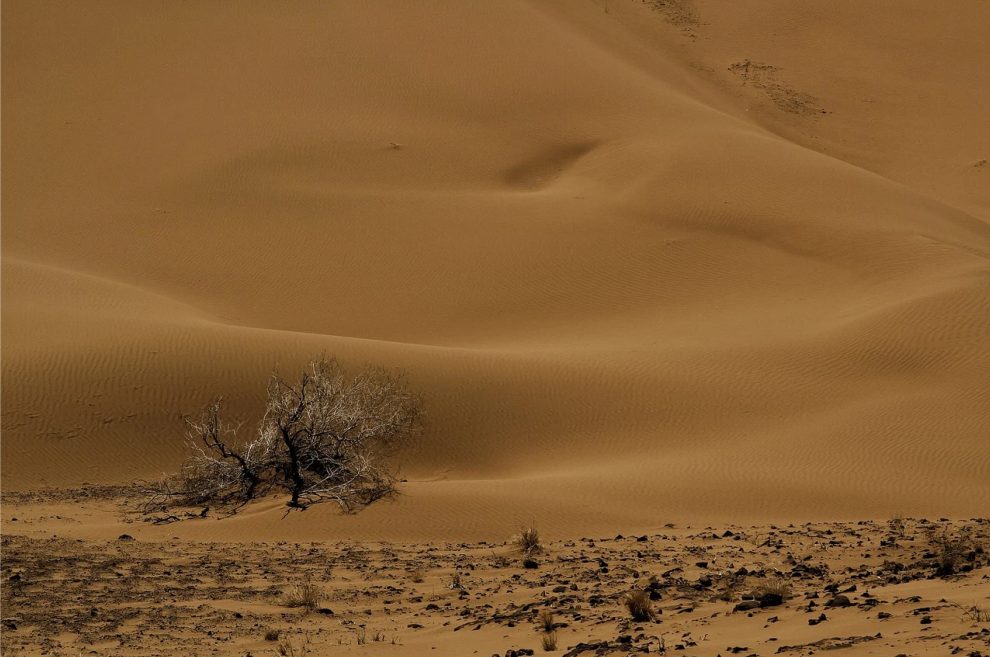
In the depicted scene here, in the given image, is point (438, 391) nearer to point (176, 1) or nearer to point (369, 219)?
point (369, 219)

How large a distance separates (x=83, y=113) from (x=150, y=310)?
14.2 metres

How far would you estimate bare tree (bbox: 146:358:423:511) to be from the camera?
552 inches

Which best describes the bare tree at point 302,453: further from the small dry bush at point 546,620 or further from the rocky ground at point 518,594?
the small dry bush at point 546,620

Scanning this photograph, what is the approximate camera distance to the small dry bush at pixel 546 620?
7.86m

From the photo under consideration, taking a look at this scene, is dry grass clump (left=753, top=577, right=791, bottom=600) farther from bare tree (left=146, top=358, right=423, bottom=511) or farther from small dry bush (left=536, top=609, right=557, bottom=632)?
bare tree (left=146, top=358, right=423, bottom=511)

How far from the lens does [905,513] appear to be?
13727 mm

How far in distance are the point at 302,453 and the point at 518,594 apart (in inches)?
228

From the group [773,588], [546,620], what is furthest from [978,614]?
[546,620]

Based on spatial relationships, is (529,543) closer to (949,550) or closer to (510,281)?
(949,550)

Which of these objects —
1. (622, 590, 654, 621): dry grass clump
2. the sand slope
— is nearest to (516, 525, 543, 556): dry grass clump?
the sand slope

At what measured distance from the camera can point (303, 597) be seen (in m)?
9.02

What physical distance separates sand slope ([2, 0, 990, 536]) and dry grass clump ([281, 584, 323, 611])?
331 cm

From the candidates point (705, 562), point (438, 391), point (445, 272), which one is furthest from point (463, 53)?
point (705, 562)

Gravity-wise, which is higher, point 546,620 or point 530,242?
point 530,242
